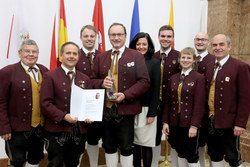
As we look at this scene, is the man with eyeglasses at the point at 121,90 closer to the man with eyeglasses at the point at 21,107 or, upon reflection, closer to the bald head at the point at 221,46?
the man with eyeglasses at the point at 21,107

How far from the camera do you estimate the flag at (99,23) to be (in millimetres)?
3809

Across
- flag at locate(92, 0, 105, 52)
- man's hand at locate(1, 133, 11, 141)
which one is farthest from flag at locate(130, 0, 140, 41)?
man's hand at locate(1, 133, 11, 141)

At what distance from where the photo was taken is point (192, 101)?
8.84 feet

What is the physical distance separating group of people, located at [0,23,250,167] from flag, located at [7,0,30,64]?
878mm

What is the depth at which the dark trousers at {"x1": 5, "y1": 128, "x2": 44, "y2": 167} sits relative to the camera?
2.37m

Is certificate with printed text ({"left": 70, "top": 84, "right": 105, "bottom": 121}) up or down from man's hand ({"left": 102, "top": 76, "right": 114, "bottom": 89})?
down

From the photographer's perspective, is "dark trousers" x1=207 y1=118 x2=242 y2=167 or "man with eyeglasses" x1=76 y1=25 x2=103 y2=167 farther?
"man with eyeglasses" x1=76 y1=25 x2=103 y2=167

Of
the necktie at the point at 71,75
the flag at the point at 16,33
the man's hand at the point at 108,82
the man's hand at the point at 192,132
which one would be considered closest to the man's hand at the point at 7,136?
the necktie at the point at 71,75

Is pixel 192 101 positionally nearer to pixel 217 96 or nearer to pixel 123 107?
pixel 217 96

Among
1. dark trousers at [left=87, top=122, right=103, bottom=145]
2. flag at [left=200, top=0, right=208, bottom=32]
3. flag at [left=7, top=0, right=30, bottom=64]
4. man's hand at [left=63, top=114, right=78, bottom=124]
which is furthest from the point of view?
flag at [left=200, top=0, right=208, bottom=32]

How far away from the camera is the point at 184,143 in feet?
8.90


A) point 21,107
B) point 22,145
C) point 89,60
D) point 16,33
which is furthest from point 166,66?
point 16,33

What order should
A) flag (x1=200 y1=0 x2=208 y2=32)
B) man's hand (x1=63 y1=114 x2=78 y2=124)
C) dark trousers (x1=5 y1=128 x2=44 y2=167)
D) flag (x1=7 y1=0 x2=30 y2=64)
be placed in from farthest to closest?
flag (x1=200 y1=0 x2=208 y2=32) → flag (x1=7 y1=0 x2=30 y2=64) → dark trousers (x1=5 y1=128 x2=44 y2=167) → man's hand (x1=63 y1=114 x2=78 y2=124)

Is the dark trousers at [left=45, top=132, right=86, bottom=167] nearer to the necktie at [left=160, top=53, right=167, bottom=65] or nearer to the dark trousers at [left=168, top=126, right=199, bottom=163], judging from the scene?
the dark trousers at [left=168, top=126, right=199, bottom=163]
